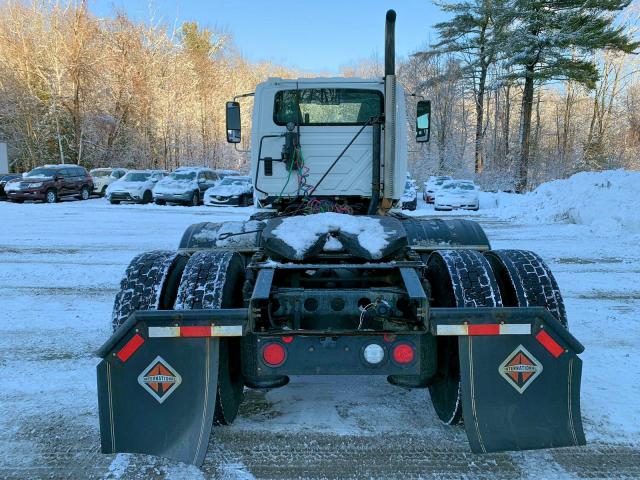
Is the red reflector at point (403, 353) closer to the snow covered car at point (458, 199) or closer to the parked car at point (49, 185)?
the snow covered car at point (458, 199)

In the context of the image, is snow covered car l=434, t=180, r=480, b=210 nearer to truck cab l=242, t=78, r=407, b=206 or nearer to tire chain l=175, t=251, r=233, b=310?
truck cab l=242, t=78, r=407, b=206

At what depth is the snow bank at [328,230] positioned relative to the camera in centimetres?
341

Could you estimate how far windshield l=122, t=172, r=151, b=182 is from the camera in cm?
2462

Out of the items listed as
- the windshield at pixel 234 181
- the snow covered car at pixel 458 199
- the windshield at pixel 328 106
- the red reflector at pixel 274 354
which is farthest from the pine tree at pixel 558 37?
the red reflector at pixel 274 354

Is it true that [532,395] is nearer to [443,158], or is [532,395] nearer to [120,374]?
[120,374]

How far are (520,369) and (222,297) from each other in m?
1.77

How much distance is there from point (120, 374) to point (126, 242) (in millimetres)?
9430

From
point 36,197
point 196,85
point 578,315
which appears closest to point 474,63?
point 196,85

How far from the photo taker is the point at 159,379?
9.35 ft

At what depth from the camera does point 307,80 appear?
5652mm

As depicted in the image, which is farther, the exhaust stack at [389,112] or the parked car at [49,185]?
the parked car at [49,185]

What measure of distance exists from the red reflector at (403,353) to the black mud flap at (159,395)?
0.99 m

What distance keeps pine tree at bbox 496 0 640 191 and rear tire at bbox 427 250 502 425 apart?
90.1ft

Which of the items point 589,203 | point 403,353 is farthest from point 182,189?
point 403,353
